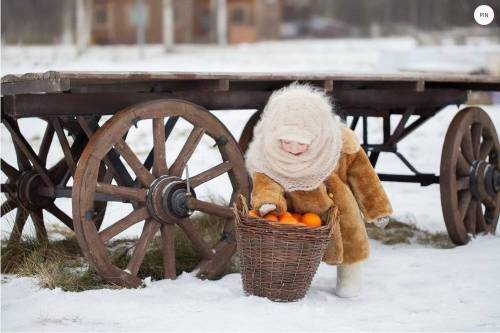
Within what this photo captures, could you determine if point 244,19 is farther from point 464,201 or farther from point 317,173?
point 317,173

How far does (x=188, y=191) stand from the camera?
4234 mm

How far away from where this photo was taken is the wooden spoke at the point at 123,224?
13.3ft

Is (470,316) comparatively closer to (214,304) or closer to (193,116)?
(214,304)

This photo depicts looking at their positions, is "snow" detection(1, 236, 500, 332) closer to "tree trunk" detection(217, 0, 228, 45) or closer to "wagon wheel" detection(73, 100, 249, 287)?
"wagon wheel" detection(73, 100, 249, 287)

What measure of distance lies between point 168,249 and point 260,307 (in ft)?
2.42

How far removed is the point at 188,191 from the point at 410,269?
5.08 ft

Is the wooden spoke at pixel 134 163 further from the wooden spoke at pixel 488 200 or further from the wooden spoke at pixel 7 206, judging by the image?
the wooden spoke at pixel 488 200

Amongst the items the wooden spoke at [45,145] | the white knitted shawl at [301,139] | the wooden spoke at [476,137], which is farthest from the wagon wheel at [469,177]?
the wooden spoke at [45,145]

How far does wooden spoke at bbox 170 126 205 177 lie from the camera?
14.3ft

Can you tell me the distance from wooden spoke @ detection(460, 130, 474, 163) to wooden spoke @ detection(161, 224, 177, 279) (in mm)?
2637

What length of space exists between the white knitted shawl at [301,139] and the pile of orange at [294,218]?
0.46 feet

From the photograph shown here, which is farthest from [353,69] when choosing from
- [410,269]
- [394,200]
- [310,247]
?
[310,247]

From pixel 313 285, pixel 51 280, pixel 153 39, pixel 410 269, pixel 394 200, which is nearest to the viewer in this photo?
pixel 51 280

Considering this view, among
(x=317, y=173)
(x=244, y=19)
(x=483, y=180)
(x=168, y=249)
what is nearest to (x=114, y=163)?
(x=168, y=249)
